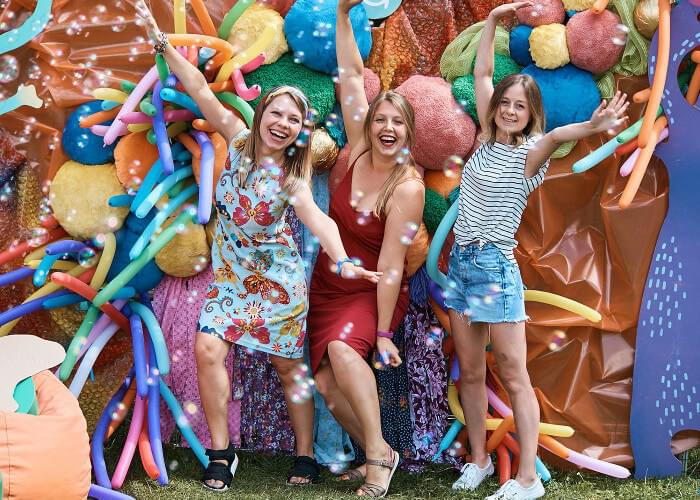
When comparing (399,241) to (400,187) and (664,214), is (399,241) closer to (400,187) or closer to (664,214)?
(400,187)

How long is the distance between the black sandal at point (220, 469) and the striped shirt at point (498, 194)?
986 mm

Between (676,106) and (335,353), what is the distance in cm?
135

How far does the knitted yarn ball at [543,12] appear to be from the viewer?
3.04m

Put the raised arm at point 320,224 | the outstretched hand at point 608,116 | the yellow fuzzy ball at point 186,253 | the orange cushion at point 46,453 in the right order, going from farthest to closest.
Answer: the yellow fuzzy ball at point 186,253 < the raised arm at point 320,224 < the outstretched hand at point 608,116 < the orange cushion at point 46,453

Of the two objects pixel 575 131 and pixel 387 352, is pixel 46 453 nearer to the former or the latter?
pixel 387 352

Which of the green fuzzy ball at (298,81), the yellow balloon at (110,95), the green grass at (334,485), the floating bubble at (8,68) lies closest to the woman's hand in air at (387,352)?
the green grass at (334,485)

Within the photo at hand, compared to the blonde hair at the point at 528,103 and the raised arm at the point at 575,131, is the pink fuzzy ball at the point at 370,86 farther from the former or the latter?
the raised arm at the point at 575,131

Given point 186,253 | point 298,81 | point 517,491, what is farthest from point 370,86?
point 517,491

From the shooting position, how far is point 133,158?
3.01 meters

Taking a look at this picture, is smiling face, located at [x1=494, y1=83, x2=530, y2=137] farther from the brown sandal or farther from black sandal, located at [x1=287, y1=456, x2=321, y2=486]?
black sandal, located at [x1=287, y1=456, x2=321, y2=486]

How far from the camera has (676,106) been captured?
2982 mm

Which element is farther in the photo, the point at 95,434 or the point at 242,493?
the point at 95,434

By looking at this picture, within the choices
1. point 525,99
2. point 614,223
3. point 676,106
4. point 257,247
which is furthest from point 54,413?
point 676,106

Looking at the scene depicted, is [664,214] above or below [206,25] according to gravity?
below
